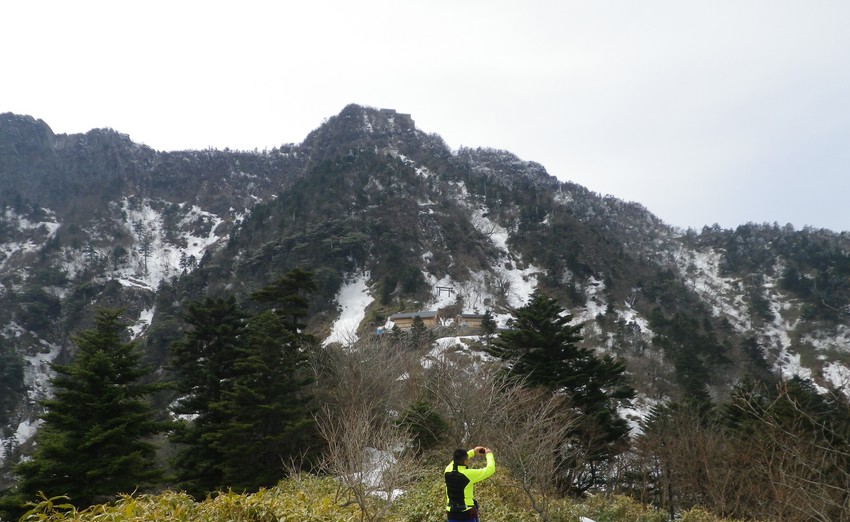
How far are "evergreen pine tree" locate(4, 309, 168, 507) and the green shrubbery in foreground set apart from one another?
69 cm

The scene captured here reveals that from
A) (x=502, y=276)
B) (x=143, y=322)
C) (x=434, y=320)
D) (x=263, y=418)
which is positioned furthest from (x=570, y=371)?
(x=143, y=322)

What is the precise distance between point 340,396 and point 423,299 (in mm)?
49668

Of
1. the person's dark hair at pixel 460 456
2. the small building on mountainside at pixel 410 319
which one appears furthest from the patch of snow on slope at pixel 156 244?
the person's dark hair at pixel 460 456

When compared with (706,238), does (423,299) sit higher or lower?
lower

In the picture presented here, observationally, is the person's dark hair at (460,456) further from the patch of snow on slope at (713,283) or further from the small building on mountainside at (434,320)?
the patch of snow on slope at (713,283)

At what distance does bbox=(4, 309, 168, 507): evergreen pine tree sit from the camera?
422 inches

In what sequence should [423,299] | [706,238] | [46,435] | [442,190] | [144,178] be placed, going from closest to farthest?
[46,435], [423,299], [442,190], [706,238], [144,178]

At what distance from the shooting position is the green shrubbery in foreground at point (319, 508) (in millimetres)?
4355

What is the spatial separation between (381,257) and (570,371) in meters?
61.8

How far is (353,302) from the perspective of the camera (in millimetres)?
72062

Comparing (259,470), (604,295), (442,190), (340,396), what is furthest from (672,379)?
(442,190)

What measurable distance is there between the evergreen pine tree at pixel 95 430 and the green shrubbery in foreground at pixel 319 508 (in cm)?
69

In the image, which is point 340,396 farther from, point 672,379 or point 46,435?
point 672,379

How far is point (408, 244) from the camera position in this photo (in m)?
84.3
